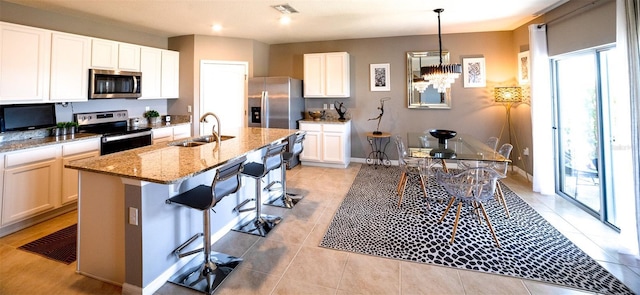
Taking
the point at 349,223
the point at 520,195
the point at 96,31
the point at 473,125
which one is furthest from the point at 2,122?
the point at 473,125

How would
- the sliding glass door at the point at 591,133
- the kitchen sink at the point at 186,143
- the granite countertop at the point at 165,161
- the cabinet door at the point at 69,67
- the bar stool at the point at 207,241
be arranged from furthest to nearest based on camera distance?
the cabinet door at the point at 69,67 → the kitchen sink at the point at 186,143 → the sliding glass door at the point at 591,133 → the bar stool at the point at 207,241 → the granite countertop at the point at 165,161

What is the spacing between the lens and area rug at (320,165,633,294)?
7.17ft

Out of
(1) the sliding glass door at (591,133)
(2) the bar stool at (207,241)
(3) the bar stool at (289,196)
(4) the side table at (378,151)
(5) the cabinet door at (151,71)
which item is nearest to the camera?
(2) the bar stool at (207,241)

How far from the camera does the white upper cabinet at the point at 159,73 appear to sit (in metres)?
4.62

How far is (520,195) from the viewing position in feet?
12.8

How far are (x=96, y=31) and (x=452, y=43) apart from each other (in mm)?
5857

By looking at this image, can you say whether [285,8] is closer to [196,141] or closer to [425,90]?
[196,141]

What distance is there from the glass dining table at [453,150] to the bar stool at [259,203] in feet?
5.16

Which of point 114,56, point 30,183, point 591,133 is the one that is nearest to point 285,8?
point 114,56

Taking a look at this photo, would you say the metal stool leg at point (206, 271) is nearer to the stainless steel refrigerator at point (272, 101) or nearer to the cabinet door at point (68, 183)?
the cabinet door at point (68, 183)

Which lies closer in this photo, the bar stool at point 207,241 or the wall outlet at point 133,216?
the wall outlet at point 133,216

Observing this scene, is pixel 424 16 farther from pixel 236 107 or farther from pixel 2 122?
pixel 2 122

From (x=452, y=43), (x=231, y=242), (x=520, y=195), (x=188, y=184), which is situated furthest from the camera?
(x=452, y=43)

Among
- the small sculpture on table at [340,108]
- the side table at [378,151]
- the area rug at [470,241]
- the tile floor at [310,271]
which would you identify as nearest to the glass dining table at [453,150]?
the area rug at [470,241]
